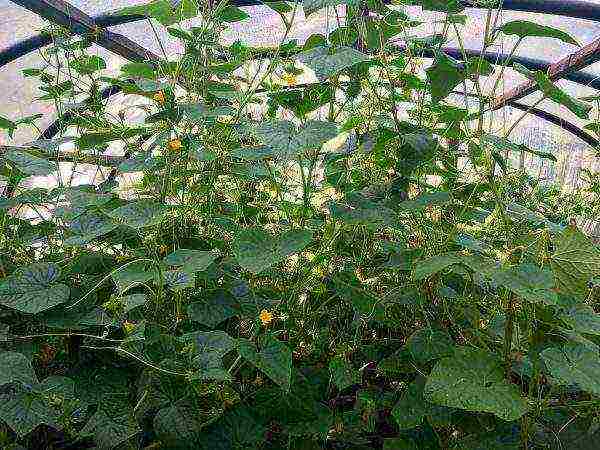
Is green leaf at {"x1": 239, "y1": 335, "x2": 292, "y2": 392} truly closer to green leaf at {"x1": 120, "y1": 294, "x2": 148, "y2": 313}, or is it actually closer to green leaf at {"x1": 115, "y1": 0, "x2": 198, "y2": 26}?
green leaf at {"x1": 120, "y1": 294, "x2": 148, "y2": 313}

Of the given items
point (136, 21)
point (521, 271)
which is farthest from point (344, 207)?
point (136, 21)

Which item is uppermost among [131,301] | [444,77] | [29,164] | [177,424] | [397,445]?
[444,77]

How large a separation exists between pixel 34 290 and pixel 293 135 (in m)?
0.42

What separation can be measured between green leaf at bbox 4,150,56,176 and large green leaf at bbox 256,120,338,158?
341mm

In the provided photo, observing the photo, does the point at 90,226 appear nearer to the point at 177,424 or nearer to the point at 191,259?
the point at 191,259

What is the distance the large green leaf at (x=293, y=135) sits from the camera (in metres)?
0.86

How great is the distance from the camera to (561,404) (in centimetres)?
93

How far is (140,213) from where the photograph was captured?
91cm

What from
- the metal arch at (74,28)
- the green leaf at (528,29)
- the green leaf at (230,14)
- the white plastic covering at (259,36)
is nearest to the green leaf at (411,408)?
the green leaf at (528,29)

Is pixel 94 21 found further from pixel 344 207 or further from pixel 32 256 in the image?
pixel 344 207

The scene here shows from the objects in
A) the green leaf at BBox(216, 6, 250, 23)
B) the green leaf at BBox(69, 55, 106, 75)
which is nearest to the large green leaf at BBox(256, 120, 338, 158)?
the green leaf at BBox(216, 6, 250, 23)

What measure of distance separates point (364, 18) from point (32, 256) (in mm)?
735

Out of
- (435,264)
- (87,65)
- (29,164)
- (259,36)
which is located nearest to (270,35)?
(259,36)

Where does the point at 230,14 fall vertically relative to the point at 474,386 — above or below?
above
